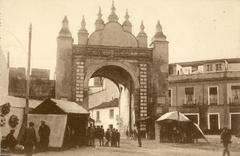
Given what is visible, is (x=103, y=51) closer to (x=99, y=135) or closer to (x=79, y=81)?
(x=79, y=81)

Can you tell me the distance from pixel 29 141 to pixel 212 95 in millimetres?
26777

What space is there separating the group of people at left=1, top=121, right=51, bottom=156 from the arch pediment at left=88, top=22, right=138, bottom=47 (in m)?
12.0

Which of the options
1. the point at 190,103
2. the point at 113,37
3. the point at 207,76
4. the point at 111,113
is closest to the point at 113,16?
the point at 113,37

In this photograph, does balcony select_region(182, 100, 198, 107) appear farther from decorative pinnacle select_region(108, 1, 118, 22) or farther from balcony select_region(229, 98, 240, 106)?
decorative pinnacle select_region(108, 1, 118, 22)

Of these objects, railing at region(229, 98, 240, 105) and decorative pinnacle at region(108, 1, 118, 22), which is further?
railing at region(229, 98, 240, 105)

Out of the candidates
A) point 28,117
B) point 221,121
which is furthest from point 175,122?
point 221,121

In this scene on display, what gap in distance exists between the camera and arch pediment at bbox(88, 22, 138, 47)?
27.2 metres

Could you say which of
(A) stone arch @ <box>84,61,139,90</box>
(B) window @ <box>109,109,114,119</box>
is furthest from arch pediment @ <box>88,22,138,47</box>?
(B) window @ <box>109,109,114,119</box>

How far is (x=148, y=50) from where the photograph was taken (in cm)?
2748

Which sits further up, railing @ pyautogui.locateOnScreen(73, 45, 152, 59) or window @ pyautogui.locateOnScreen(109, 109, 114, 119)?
railing @ pyautogui.locateOnScreen(73, 45, 152, 59)

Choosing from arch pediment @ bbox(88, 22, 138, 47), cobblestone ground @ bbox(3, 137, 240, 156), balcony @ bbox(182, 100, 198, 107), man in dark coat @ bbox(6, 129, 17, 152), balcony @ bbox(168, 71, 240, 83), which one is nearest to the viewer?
man in dark coat @ bbox(6, 129, 17, 152)

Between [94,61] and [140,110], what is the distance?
14.2ft

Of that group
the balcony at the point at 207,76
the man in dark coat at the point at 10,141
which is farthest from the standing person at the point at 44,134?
the balcony at the point at 207,76

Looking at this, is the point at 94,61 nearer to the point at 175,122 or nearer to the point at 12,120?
the point at 175,122
